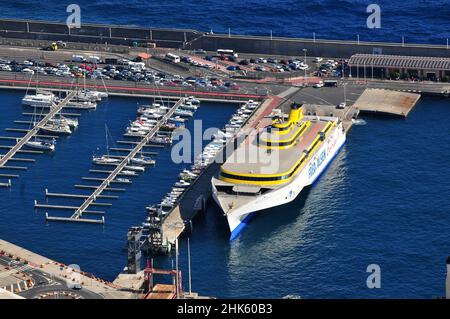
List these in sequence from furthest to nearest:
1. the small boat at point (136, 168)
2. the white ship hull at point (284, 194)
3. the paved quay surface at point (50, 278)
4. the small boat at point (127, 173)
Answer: the small boat at point (136, 168)
the small boat at point (127, 173)
the white ship hull at point (284, 194)
the paved quay surface at point (50, 278)

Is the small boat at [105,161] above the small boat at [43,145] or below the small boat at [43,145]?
below

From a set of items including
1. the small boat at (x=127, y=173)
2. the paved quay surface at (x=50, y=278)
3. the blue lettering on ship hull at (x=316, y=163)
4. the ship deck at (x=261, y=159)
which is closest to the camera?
the paved quay surface at (x=50, y=278)

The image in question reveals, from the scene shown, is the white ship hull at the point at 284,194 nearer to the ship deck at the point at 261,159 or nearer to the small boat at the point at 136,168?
the ship deck at the point at 261,159

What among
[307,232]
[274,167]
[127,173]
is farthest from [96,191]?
[307,232]

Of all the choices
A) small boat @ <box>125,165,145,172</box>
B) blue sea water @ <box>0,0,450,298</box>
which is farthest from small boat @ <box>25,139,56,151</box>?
small boat @ <box>125,165,145,172</box>

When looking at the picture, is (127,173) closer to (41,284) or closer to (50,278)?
(50,278)

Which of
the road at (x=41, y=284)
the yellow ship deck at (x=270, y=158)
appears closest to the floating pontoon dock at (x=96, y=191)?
the yellow ship deck at (x=270, y=158)

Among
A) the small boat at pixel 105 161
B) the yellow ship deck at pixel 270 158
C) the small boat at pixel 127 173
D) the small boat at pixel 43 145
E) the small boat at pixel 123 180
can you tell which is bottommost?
the small boat at pixel 123 180

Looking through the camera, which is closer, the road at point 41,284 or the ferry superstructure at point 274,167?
the road at point 41,284
